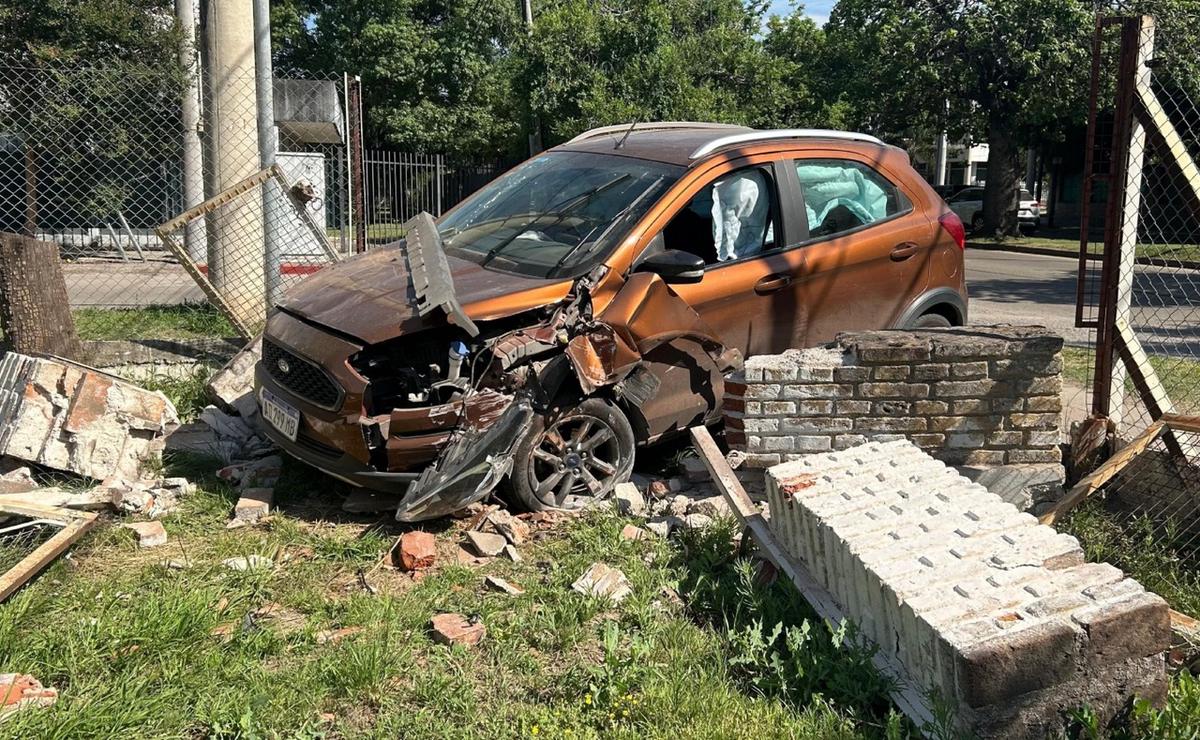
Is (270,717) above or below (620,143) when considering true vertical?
below

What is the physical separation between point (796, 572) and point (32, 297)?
5.19 m

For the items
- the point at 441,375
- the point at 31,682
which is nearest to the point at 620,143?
the point at 441,375

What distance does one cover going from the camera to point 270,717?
2896 mm

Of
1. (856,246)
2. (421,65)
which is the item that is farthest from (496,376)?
(421,65)

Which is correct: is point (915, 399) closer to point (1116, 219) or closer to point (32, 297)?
point (1116, 219)

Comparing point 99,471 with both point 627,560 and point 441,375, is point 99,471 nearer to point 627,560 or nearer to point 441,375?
point 441,375

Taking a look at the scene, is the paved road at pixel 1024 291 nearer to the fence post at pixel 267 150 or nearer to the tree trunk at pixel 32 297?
the fence post at pixel 267 150

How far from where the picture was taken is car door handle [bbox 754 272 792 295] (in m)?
5.22

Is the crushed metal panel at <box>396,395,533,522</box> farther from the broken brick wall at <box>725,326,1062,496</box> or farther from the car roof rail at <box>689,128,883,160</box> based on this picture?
the car roof rail at <box>689,128,883,160</box>

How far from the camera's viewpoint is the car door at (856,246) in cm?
547

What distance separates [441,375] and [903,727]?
2513mm

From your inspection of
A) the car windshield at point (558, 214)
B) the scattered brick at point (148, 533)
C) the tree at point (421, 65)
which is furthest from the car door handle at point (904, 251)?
the tree at point (421, 65)

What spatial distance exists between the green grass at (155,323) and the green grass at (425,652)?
153 inches

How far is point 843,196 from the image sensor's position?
18.7 feet
